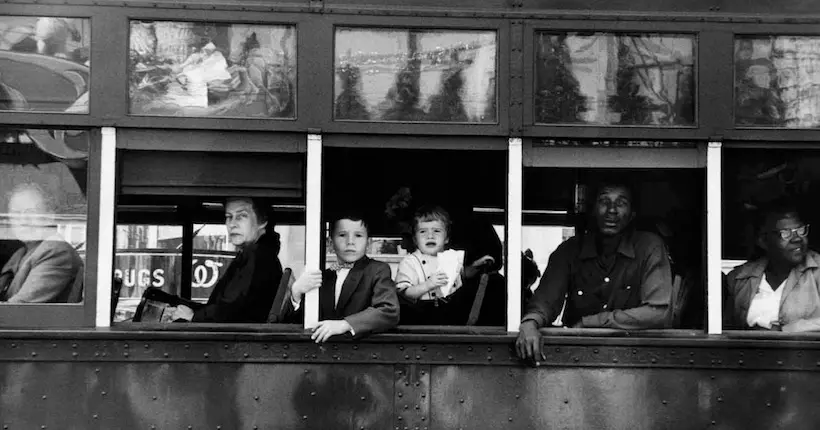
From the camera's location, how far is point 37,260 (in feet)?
15.7

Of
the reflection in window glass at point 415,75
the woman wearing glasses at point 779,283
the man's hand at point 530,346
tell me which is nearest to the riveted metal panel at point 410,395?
the man's hand at point 530,346

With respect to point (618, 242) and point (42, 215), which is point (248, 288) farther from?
point (618, 242)

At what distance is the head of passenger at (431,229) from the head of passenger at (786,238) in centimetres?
160

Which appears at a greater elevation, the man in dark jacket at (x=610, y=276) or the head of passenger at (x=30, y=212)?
the head of passenger at (x=30, y=212)

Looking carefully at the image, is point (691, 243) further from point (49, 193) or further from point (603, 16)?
point (49, 193)

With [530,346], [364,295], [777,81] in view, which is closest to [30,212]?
[364,295]

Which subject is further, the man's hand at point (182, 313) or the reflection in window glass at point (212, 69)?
the man's hand at point (182, 313)

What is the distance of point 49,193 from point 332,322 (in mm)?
1402

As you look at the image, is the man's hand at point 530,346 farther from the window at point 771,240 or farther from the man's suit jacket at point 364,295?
the window at point 771,240

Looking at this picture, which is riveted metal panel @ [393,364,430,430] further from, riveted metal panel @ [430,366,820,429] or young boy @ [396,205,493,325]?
young boy @ [396,205,493,325]

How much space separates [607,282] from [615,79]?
3.25 feet

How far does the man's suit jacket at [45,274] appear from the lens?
474cm

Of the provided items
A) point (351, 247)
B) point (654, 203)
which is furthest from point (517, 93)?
point (654, 203)

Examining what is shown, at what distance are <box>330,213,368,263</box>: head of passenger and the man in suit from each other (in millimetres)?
1170
